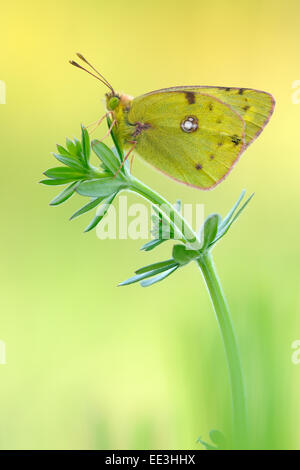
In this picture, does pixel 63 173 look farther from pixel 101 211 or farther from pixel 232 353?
pixel 232 353

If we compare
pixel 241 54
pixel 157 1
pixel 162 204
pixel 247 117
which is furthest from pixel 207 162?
pixel 157 1

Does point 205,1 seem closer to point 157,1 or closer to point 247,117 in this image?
point 157,1

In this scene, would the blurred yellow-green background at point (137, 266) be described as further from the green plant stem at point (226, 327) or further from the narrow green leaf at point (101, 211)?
the narrow green leaf at point (101, 211)

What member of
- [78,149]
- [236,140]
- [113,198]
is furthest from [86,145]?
[236,140]

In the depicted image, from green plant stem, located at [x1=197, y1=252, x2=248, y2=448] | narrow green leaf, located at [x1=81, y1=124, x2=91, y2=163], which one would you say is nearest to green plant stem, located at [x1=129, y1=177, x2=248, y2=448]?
green plant stem, located at [x1=197, y1=252, x2=248, y2=448]

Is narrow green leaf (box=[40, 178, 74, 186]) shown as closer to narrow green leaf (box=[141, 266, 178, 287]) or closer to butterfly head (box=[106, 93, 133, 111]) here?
narrow green leaf (box=[141, 266, 178, 287])

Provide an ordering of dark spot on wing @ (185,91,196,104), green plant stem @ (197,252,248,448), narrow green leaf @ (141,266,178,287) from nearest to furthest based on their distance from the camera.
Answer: green plant stem @ (197,252,248,448) < narrow green leaf @ (141,266,178,287) < dark spot on wing @ (185,91,196,104)

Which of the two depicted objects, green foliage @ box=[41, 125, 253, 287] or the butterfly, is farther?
the butterfly
